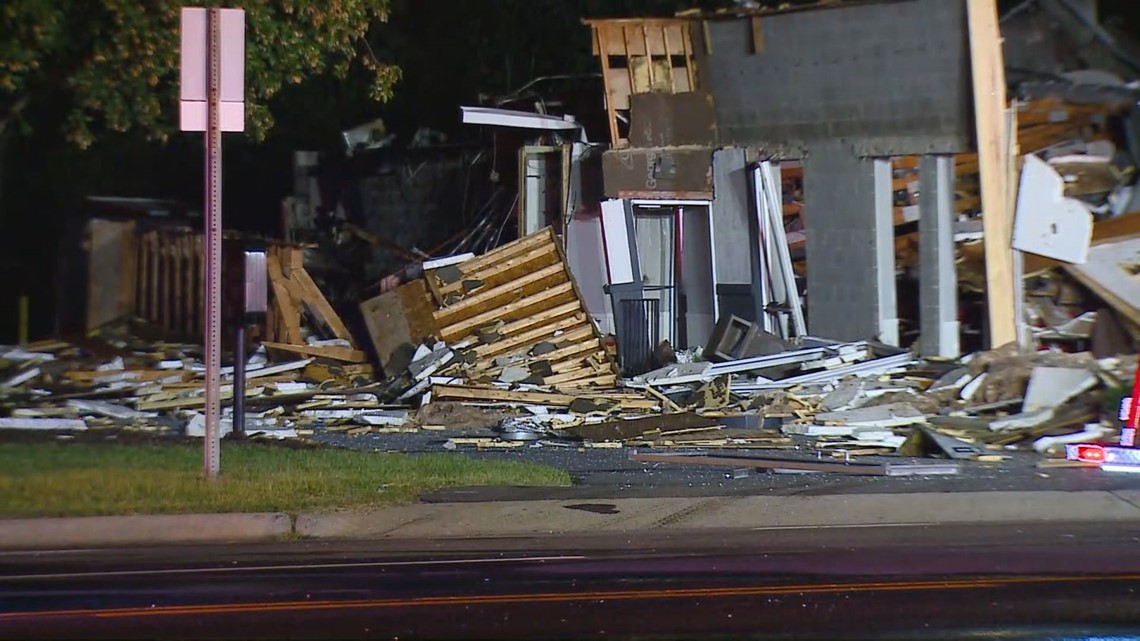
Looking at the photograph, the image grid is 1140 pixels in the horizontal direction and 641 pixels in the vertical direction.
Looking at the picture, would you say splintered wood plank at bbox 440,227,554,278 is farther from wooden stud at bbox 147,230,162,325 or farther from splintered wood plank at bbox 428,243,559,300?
wooden stud at bbox 147,230,162,325

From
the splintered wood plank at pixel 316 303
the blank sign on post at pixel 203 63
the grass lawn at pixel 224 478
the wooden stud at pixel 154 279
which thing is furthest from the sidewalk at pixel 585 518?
the wooden stud at pixel 154 279

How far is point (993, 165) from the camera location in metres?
16.0

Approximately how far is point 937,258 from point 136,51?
10370 millimetres

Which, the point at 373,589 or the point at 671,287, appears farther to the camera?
the point at 671,287

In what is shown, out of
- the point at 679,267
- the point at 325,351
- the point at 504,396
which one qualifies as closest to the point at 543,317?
the point at 504,396

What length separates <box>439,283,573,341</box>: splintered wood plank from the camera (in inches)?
651

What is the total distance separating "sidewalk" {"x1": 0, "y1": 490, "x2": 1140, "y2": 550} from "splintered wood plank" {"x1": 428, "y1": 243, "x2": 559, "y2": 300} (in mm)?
7083

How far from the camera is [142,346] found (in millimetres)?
18469

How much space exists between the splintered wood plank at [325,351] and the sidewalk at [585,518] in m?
7.12

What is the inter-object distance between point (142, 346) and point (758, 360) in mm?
9226

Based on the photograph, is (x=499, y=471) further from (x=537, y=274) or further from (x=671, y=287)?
(x=671, y=287)

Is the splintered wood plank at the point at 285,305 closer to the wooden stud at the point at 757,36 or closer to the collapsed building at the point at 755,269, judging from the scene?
the collapsed building at the point at 755,269

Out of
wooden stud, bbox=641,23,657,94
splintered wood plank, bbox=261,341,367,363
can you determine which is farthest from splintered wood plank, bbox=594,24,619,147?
splintered wood plank, bbox=261,341,367,363

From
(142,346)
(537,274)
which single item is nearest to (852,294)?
(537,274)
